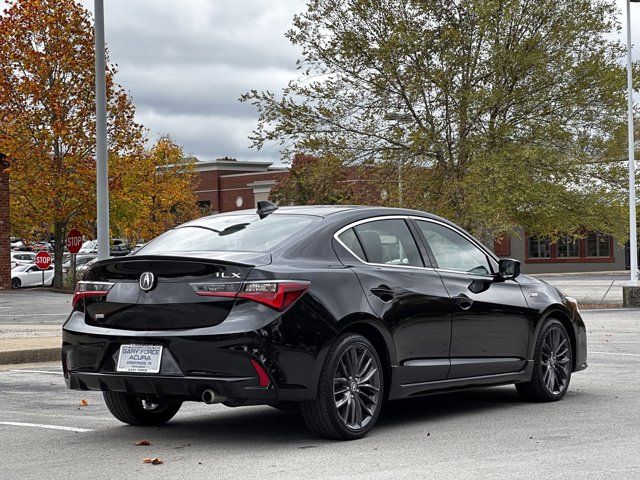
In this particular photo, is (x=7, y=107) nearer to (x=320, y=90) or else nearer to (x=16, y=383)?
(x=320, y=90)

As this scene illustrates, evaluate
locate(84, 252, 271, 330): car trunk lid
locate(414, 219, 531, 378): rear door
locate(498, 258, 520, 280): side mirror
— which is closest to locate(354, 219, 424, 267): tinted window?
locate(414, 219, 531, 378): rear door

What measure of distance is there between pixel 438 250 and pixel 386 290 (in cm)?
108

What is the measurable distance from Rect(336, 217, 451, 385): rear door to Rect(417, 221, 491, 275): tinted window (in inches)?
9.2

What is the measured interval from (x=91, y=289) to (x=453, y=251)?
299 centimetres

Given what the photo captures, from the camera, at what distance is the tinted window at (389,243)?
820 cm

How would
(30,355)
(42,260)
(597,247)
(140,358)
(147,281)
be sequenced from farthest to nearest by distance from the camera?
(597,247) → (42,260) → (30,355) → (147,281) → (140,358)

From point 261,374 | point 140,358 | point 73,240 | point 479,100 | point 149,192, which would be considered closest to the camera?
point 261,374

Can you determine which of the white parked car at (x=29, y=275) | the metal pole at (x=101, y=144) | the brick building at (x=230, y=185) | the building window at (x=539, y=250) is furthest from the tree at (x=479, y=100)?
the brick building at (x=230, y=185)

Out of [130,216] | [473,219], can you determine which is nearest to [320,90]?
[473,219]

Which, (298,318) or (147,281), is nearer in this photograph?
(298,318)

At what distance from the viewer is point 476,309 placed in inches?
344

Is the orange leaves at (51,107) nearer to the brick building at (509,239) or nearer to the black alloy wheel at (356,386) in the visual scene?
the brick building at (509,239)

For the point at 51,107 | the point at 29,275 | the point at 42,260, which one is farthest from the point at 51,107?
the point at 29,275

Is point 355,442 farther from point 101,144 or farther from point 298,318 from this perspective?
point 101,144
